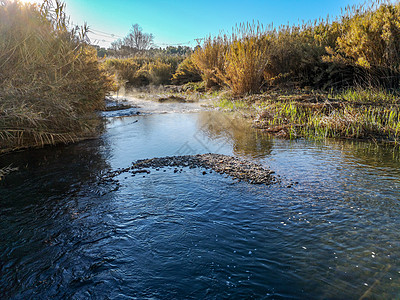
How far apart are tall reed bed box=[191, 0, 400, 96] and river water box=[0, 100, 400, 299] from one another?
447 cm

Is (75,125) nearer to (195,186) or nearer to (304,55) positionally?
(195,186)

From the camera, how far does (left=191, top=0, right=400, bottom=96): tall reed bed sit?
283 inches

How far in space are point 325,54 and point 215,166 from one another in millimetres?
7519

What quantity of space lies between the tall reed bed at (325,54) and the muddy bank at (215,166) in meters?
5.63

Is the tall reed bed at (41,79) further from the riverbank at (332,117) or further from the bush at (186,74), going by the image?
the bush at (186,74)

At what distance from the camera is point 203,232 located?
2.35 m

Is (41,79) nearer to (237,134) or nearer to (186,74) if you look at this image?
(237,134)

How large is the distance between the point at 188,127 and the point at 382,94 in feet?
15.4

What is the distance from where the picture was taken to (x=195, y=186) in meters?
3.29

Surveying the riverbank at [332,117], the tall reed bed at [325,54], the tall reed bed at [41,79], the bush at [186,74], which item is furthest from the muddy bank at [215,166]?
the bush at [186,74]

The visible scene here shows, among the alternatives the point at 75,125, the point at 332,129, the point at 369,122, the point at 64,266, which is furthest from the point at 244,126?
the point at 64,266

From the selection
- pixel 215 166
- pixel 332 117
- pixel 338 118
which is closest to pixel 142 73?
pixel 332 117

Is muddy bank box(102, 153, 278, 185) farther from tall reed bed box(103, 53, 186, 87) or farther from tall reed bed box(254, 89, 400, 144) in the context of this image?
tall reed bed box(103, 53, 186, 87)

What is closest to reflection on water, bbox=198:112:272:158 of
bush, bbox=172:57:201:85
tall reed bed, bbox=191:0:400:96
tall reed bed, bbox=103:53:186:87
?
tall reed bed, bbox=191:0:400:96
